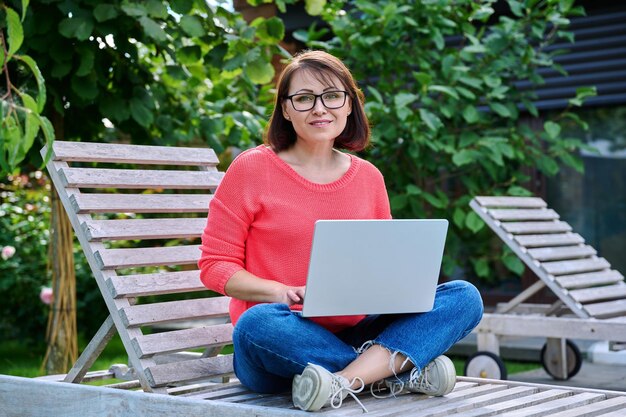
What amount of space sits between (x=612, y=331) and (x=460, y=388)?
184 centimetres

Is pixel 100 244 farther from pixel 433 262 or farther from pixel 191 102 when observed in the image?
pixel 191 102

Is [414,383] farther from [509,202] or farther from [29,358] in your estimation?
[29,358]

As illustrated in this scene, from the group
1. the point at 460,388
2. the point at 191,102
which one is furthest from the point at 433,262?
the point at 191,102

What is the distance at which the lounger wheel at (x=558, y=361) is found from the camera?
5.96 m

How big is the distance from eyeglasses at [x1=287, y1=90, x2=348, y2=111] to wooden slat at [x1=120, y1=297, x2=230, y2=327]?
0.90m

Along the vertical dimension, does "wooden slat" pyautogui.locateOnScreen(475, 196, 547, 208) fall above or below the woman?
below

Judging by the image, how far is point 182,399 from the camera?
115 inches

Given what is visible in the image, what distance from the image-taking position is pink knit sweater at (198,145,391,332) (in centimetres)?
321

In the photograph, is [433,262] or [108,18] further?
[108,18]

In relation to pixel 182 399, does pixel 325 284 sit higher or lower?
higher

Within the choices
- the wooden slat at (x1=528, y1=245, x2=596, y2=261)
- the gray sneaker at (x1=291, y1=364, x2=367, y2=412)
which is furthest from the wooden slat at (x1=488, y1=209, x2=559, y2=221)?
the gray sneaker at (x1=291, y1=364, x2=367, y2=412)

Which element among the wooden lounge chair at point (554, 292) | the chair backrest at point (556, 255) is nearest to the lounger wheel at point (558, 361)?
the wooden lounge chair at point (554, 292)

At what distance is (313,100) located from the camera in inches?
129

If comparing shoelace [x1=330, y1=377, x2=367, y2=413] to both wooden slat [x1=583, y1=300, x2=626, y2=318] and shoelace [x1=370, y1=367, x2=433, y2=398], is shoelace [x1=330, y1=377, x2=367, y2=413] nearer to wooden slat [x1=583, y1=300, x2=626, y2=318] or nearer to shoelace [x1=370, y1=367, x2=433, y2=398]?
shoelace [x1=370, y1=367, x2=433, y2=398]
